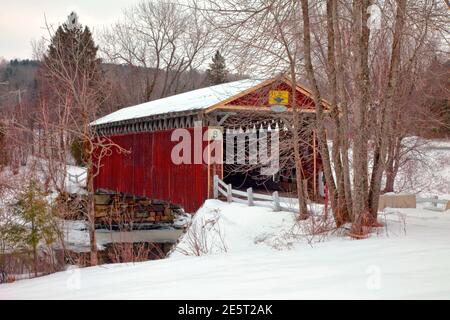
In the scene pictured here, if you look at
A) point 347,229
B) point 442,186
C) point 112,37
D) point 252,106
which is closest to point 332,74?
point 347,229

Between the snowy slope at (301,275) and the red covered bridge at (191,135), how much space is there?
5.46 m

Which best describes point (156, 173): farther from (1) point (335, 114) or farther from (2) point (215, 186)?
(1) point (335, 114)

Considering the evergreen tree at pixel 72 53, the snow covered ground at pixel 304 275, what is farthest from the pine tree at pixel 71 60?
the snow covered ground at pixel 304 275

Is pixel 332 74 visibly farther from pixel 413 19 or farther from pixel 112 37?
pixel 112 37

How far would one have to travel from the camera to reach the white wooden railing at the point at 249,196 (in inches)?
453

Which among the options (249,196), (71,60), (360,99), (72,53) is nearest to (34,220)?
(72,53)

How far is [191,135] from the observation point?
45.3ft

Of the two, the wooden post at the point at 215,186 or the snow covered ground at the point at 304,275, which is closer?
the snow covered ground at the point at 304,275

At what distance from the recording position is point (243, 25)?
25.0 feet

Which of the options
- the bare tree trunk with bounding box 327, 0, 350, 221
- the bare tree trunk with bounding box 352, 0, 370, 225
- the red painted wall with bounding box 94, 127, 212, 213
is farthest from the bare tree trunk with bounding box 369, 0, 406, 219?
the red painted wall with bounding box 94, 127, 212, 213

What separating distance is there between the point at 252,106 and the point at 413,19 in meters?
6.99

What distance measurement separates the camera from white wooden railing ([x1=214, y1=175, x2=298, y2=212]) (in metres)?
11.5

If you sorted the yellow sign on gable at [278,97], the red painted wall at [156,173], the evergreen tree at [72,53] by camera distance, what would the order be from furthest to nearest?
the evergreen tree at [72,53] → the red painted wall at [156,173] → the yellow sign on gable at [278,97]

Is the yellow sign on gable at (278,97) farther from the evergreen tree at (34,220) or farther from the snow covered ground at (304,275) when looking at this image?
the evergreen tree at (34,220)
